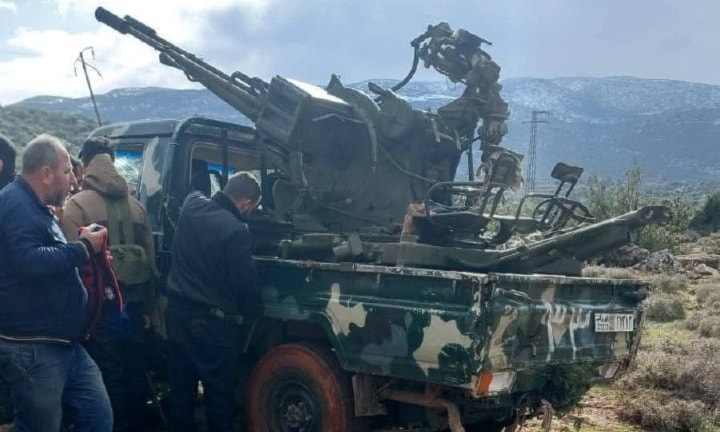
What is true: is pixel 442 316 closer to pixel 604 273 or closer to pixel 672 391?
pixel 672 391

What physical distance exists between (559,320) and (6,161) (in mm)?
3412

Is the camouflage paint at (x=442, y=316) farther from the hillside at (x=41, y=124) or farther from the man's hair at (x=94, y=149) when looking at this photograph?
the hillside at (x=41, y=124)

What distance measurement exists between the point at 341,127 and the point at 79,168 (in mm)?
2035

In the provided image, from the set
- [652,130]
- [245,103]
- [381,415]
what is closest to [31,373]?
[381,415]

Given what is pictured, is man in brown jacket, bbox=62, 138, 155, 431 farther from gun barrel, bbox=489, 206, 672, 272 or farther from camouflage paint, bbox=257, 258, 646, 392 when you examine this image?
gun barrel, bbox=489, 206, 672, 272

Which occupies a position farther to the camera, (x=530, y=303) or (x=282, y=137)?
(x=282, y=137)

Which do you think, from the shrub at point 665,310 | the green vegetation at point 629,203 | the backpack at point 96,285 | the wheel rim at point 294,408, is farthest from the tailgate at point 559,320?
the green vegetation at point 629,203

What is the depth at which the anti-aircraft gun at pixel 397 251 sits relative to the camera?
165 inches

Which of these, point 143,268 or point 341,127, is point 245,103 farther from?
point 143,268

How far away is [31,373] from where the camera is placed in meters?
3.62

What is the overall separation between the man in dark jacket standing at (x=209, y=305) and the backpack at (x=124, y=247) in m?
0.29

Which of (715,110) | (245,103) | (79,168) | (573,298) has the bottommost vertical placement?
(573,298)

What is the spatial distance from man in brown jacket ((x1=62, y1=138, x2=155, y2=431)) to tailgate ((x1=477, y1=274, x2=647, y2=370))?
246 cm

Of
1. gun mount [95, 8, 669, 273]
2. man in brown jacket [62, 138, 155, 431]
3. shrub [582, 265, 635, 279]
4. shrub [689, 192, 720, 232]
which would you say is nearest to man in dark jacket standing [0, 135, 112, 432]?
man in brown jacket [62, 138, 155, 431]
